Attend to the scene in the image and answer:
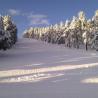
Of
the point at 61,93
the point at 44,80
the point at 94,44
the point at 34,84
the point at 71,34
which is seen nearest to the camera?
the point at 61,93

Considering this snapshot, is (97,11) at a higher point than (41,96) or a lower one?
higher

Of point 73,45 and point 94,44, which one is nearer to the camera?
point 94,44

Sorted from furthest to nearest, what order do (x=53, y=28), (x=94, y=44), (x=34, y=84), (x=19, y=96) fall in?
(x=53, y=28)
(x=94, y=44)
(x=34, y=84)
(x=19, y=96)

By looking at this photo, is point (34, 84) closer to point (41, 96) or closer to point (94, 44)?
point (41, 96)

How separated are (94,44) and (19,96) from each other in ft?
224

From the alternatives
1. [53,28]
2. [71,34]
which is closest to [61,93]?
[71,34]

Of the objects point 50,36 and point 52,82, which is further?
point 50,36

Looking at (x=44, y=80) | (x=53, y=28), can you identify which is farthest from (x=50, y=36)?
(x=44, y=80)

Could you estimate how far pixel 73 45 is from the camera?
109m

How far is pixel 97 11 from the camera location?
306 feet

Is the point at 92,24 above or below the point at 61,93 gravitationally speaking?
above

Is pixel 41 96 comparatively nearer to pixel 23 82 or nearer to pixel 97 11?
pixel 23 82

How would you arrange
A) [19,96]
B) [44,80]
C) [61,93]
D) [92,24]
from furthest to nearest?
1. [92,24]
2. [44,80]
3. [61,93]
4. [19,96]

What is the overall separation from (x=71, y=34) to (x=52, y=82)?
7734cm
